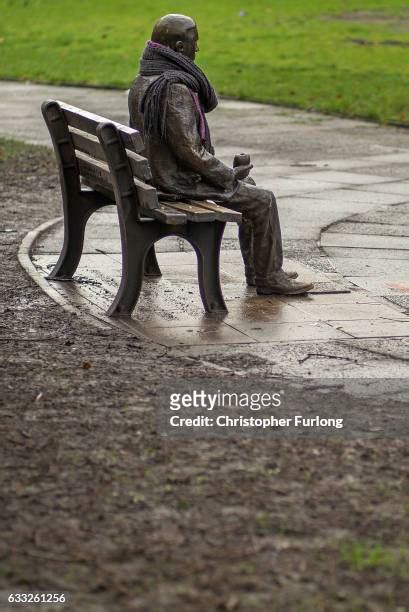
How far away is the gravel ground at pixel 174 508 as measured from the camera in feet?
13.4

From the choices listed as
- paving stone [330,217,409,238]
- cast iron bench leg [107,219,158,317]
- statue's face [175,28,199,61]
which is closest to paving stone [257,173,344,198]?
paving stone [330,217,409,238]

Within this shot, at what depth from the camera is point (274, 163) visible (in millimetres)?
14062

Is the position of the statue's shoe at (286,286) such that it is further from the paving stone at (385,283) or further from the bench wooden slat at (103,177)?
the bench wooden slat at (103,177)

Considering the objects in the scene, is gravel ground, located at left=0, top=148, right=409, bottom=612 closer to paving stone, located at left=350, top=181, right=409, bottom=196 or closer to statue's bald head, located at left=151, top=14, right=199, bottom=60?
statue's bald head, located at left=151, top=14, right=199, bottom=60

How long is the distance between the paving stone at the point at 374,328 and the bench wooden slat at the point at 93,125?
1.50 meters

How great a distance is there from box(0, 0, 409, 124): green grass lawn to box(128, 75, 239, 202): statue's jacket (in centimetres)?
982

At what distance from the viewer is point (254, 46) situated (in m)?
26.8

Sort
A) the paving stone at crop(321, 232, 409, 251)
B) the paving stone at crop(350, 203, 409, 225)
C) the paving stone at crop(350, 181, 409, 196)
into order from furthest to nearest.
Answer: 1. the paving stone at crop(350, 181, 409, 196)
2. the paving stone at crop(350, 203, 409, 225)
3. the paving stone at crop(321, 232, 409, 251)

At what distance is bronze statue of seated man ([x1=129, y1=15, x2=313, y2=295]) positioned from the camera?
300 inches

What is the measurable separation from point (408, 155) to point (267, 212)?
6966 millimetres

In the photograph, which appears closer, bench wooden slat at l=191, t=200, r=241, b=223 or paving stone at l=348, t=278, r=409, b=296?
bench wooden slat at l=191, t=200, r=241, b=223

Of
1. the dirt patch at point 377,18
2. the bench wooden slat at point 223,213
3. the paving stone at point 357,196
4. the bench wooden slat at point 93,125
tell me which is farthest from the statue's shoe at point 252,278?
the dirt patch at point 377,18

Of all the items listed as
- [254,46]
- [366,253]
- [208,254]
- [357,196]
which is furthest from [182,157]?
[254,46]

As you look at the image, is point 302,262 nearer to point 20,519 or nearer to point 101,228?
point 101,228
